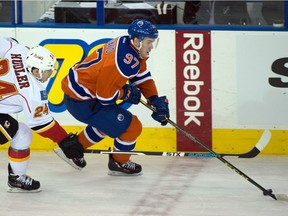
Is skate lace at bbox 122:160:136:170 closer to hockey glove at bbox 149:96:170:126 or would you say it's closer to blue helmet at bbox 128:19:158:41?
hockey glove at bbox 149:96:170:126

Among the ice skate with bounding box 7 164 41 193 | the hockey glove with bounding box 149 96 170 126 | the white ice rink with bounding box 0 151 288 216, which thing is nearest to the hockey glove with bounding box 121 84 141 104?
→ the hockey glove with bounding box 149 96 170 126

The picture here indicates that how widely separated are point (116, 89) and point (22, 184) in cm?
73

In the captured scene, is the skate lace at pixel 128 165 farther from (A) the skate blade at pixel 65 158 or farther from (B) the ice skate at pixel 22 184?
(B) the ice skate at pixel 22 184

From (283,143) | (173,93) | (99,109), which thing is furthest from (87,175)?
(283,143)

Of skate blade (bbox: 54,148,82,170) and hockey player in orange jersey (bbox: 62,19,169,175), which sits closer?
hockey player in orange jersey (bbox: 62,19,169,175)

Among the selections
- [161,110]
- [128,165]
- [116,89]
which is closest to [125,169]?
[128,165]

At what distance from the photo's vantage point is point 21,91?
16.5ft

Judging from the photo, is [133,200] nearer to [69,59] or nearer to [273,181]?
[273,181]

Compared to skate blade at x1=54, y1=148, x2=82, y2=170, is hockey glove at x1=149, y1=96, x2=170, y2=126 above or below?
above

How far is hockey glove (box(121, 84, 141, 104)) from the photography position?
5324 millimetres

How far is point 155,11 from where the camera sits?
6387 mm

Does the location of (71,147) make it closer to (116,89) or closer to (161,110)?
(116,89)

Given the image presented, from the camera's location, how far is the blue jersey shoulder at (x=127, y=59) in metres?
5.25

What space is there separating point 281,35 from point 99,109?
1.42 m
